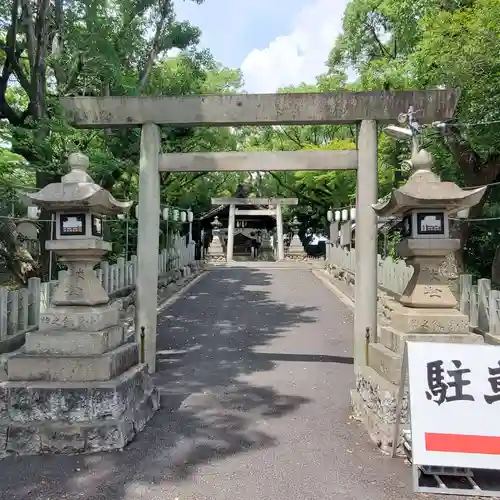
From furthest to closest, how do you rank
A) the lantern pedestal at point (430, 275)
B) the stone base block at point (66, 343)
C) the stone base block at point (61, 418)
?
the lantern pedestal at point (430, 275)
the stone base block at point (66, 343)
the stone base block at point (61, 418)

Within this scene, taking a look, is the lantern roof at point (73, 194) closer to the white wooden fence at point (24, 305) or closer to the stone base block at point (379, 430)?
the white wooden fence at point (24, 305)

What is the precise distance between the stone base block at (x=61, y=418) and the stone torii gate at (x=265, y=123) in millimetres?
2472

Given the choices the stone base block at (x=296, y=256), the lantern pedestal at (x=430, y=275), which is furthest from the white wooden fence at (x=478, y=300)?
the stone base block at (x=296, y=256)

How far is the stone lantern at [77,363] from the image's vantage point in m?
4.58

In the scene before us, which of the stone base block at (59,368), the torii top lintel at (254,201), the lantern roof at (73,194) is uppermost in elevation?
the torii top lintel at (254,201)

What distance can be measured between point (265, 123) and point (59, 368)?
434 centimetres

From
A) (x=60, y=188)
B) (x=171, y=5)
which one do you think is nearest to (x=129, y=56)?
(x=171, y=5)

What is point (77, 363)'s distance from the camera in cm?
483

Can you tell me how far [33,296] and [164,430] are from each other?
3990 mm

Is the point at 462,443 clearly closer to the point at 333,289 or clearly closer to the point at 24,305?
the point at 24,305

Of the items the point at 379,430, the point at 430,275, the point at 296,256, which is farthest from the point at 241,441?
the point at 296,256

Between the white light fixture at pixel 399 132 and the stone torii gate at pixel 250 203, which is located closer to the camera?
the white light fixture at pixel 399 132

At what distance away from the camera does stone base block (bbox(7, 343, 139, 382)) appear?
4.84 metres

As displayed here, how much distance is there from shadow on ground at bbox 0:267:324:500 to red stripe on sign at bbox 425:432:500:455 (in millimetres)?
1707
